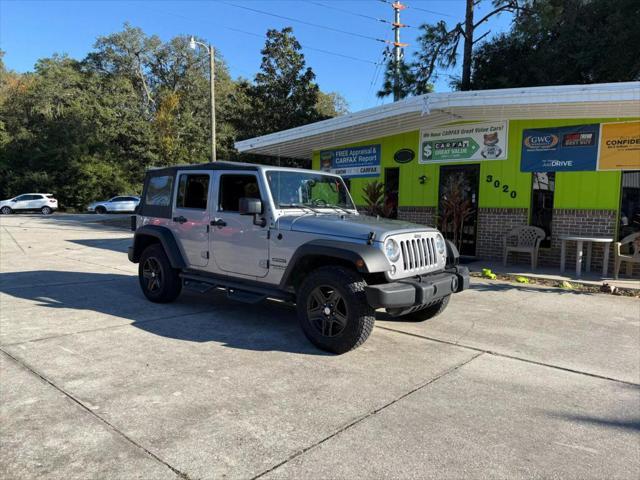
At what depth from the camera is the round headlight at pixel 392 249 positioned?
444cm

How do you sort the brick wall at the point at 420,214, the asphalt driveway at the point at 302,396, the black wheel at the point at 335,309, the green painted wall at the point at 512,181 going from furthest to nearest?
the brick wall at the point at 420,214, the green painted wall at the point at 512,181, the black wheel at the point at 335,309, the asphalt driveway at the point at 302,396

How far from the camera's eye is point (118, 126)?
41219mm

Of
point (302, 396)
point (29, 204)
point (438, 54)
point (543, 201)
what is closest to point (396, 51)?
point (438, 54)

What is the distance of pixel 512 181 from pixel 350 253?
8241 millimetres

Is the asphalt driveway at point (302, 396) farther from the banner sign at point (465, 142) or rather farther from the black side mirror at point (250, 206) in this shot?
the banner sign at point (465, 142)

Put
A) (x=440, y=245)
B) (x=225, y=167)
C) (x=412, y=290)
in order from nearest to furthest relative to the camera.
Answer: (x=412, y=290), (x=440, y=245), (x=225, y=167)

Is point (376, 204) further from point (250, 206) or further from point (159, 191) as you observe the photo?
point (250, 206)

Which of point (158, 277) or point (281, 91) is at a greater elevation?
point (281, 91)

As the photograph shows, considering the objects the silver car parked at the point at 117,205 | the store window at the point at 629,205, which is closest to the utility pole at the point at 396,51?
the store window at the point at 629,205

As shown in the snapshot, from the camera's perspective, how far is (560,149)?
1045cm

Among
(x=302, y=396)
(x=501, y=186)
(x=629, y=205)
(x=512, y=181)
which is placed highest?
(x=512, y=181)

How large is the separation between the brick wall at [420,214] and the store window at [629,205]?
170 inches

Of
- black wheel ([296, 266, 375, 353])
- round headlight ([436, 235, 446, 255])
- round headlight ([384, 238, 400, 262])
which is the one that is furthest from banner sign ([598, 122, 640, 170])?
black wheel ([296, 266, 375, 353])

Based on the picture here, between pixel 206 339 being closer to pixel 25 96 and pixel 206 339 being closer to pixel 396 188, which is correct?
pixel 396 188
